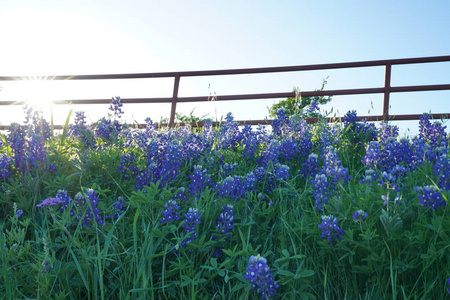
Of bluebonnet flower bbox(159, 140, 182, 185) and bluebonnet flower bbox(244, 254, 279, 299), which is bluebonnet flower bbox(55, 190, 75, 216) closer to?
bluebonnet flower bbox(159, 140, 182, 185)

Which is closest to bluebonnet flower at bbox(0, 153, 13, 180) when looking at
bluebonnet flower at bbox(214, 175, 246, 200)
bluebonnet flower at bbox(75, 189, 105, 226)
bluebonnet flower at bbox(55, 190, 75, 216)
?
bluebonnet flower at bbox(55, 190, 75, 216)

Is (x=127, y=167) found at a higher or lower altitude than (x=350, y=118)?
lower

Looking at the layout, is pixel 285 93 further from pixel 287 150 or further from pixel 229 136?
pixel 287 150

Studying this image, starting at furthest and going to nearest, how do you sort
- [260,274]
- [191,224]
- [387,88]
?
[387,88]
[191,224]
[260,274]

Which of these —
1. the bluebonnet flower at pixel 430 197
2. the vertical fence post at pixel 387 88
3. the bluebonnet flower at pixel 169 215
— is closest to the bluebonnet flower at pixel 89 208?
the bluebonnet flower at pixel 169 215

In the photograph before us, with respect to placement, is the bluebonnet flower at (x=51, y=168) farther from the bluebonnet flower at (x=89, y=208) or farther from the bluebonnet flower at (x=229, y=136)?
the bluebonnet flower at (x=229, y=136)

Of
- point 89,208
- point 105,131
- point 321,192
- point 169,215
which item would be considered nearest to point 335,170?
point 321,192

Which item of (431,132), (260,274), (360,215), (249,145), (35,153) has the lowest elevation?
(260,274)

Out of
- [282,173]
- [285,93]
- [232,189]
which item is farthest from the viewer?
[285,93]

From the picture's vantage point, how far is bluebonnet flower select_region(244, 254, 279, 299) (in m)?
1.96

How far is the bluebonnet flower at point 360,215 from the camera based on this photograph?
2238 mm

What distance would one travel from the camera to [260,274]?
199 centimetres

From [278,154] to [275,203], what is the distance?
703 millimetres

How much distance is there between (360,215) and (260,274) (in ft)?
2.12
